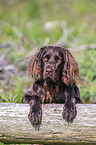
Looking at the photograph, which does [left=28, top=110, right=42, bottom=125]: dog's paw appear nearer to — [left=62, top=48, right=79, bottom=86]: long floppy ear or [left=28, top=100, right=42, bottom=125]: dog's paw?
[left=28, top=100, right=42, bottom=125]: dog's paw

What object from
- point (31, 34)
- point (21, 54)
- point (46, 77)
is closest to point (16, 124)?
point (46, 77)

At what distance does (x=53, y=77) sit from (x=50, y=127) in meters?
0.63

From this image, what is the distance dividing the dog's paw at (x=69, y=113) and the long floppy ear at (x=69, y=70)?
1.32ft

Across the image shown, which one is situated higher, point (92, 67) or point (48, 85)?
point (92, 67)

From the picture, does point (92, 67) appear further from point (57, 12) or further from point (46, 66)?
point (57, 12)

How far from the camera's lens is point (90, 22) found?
10.9m

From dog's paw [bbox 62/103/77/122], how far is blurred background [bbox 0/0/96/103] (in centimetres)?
90

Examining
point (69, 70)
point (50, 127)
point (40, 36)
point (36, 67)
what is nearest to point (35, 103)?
point (50, 127)

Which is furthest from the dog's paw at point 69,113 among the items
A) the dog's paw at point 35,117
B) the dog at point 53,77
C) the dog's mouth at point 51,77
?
the dog's mouth at point 51,77

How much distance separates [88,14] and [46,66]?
9.98m

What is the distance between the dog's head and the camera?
2.54m

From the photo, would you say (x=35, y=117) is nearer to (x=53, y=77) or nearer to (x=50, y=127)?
(x=50, y=127)

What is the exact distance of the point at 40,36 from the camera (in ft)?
27.5

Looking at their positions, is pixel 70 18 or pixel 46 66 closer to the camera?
pixel 46 66
